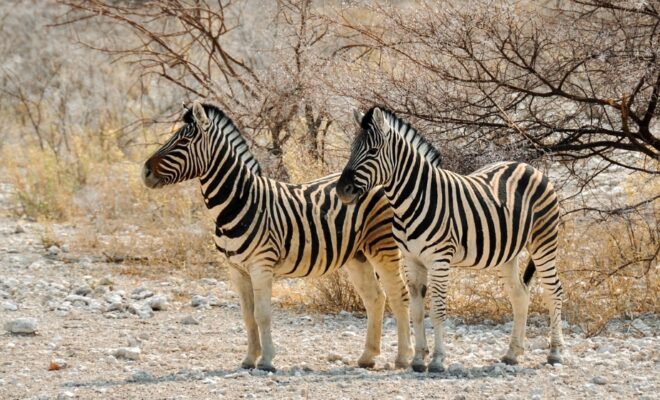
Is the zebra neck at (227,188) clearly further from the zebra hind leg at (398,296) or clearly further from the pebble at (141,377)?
the pebble at (141,377)

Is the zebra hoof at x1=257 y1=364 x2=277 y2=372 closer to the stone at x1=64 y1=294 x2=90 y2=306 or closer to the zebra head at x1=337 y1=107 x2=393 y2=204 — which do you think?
the zebra head at x1=337 y1=107 x2=393 y2=204

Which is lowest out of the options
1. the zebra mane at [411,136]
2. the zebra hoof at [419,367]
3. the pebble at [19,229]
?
the zebra hoof at [419,367]

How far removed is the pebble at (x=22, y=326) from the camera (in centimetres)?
905

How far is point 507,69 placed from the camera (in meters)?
9.84

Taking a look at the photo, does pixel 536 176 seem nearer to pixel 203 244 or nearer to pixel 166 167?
pixel 166 167

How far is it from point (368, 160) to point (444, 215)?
2.20 feet

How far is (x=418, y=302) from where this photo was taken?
761cm

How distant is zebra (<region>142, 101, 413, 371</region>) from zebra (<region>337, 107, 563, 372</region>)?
0.44 m

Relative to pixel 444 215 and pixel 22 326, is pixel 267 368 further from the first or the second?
pixel 22 326

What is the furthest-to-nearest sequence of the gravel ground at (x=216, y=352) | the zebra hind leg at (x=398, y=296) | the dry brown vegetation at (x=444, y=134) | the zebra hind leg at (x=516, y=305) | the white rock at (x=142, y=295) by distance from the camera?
the white rock at (x=142, y=295)
the dry brown vegetation at (x=444, y=134)
the zebra hind leg at (x=398, y=296)
the zebra hind leg at (x=516, y=305)
the gravel ground at (x=216, y=352)

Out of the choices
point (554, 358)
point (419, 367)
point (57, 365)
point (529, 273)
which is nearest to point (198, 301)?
point (57, 365)

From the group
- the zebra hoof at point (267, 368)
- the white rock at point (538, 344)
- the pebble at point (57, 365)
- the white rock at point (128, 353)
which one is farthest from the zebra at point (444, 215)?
the pebble at point (57, 365)

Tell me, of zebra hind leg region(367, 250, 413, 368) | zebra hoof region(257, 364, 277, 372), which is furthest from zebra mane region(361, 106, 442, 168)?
zebra hoof region(257, 364, 277, 372)

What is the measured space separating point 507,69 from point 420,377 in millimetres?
3593
